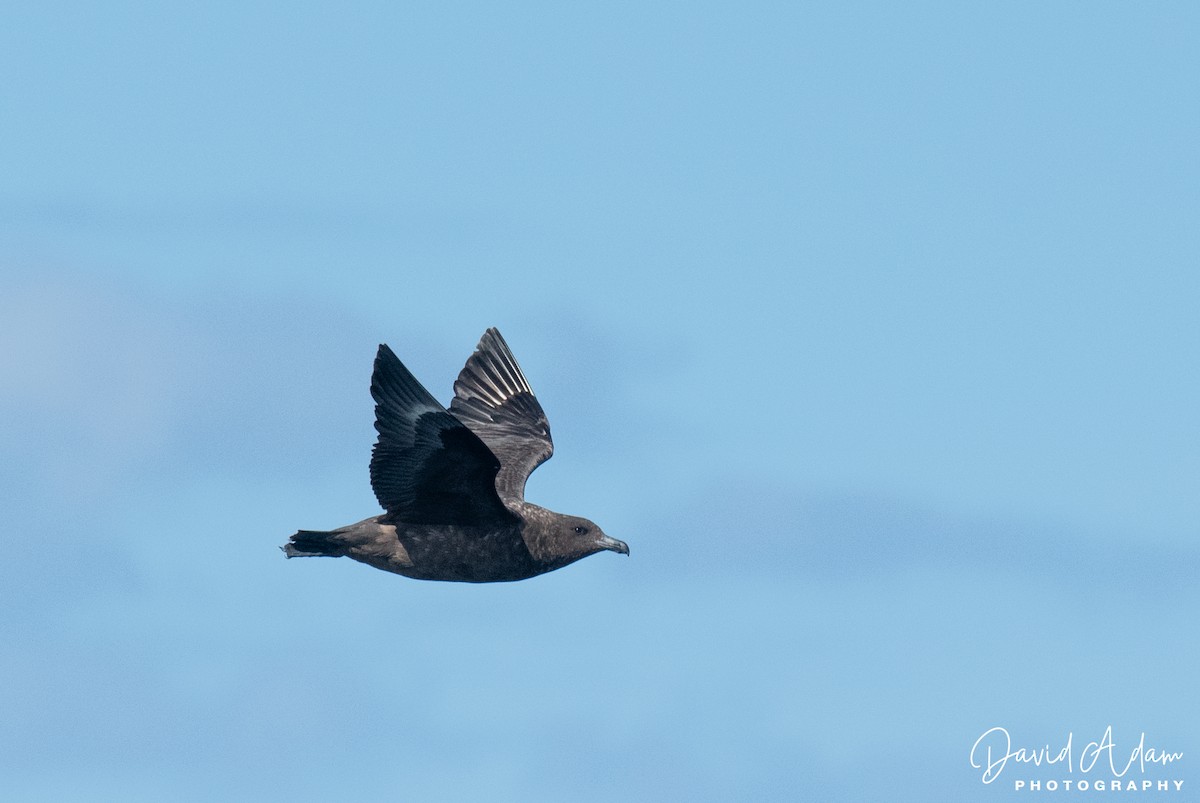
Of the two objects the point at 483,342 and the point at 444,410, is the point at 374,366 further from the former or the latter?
the point at 483,342

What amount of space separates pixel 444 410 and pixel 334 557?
2.13 metres

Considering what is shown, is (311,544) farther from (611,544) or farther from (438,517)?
(611,544)

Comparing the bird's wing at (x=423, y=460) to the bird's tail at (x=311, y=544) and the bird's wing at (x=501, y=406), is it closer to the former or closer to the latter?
the bird's tail at (x=311, y=544)

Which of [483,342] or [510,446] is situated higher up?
[483,342]

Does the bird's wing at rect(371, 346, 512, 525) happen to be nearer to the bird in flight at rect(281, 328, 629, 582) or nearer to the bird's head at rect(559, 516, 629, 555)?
the bird in flight at rect(281, 328, 629, 582)

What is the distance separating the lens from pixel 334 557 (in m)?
19.1

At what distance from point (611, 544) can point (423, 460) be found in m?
2.15

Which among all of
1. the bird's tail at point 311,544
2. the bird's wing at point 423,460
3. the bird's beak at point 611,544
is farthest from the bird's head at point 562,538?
the bird's tail at point 311,544

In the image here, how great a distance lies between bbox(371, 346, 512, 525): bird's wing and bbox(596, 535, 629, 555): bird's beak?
99cm

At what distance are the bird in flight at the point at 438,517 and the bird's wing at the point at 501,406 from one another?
1344 mm

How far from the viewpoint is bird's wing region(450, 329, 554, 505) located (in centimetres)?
2175

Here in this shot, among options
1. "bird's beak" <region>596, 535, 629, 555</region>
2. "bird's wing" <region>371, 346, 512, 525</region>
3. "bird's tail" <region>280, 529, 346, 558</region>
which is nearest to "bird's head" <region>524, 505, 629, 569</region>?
"bird's beak" <region>596, 535, 629, 555</region>

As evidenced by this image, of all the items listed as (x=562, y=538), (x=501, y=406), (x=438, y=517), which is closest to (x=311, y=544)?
(x=438, y=517)

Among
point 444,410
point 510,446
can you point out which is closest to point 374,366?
point 444,410
